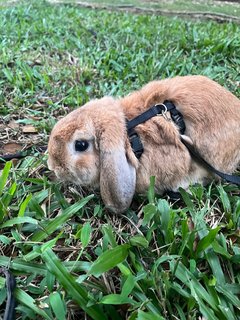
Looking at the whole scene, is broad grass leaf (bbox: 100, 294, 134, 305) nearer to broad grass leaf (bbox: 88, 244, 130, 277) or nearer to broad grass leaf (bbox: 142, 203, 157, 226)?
broad grass leaf (bbox: 88, 244, 130, 277)

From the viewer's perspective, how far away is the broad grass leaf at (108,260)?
173 centimetres

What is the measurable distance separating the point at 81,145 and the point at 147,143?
395 millimetres

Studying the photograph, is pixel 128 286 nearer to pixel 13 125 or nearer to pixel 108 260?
pixel 108 260

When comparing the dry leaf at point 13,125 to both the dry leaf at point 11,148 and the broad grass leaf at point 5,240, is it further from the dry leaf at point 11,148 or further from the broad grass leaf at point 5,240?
the broad grass leaf at point 5,240

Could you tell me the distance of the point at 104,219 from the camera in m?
2.33

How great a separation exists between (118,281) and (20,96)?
234cm

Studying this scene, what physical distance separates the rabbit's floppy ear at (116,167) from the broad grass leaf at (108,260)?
382 millimetres

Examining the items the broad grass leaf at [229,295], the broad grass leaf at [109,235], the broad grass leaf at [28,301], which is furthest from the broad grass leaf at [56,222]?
the broad grass leaf at [229,295]

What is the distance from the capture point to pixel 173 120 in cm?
239

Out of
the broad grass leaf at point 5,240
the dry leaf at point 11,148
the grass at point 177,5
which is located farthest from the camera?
the grass at point 177,5

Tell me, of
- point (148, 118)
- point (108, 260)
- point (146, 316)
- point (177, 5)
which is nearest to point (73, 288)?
point (108, 260)

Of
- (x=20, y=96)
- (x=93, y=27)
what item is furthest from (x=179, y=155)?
(x=93, y=27)

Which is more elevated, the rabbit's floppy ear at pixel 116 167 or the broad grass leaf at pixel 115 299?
the rabbit's floppy ear at pixel 116 167

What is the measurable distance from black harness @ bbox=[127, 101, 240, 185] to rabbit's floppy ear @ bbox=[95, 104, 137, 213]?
2.2 inches
